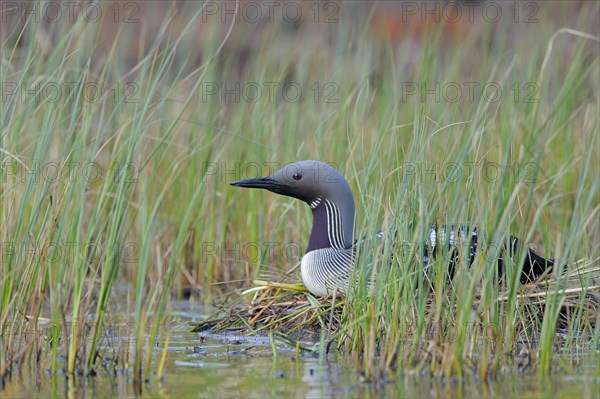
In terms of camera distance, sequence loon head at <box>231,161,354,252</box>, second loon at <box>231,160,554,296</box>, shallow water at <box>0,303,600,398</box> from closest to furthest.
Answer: shallow water at <box>0,303,600,398</box> → second loon at <box>231,160,554,296</box> → loon head at <box>231,161,354,252</box>

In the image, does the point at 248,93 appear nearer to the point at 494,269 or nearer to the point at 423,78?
the point at 423,78

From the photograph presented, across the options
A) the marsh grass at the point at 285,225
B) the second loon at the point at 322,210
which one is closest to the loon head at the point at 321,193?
the second loon at the point at 322,210

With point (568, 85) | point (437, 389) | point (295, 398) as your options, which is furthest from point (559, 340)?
point (568, 85)

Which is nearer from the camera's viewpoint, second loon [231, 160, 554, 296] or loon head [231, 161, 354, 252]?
second loon [231, 160, 554, 296]

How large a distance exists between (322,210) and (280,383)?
5.90 feet

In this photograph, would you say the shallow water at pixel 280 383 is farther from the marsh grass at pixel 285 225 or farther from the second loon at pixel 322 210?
the second loon at pixel 322 210

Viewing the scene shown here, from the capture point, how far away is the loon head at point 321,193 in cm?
588

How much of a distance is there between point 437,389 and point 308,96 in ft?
14.2

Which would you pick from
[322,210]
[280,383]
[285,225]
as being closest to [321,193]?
[322,210]

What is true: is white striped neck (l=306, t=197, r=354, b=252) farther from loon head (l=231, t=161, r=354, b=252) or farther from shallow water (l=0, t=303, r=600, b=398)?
shallow water (l=0, t=303, r=600, b=398)

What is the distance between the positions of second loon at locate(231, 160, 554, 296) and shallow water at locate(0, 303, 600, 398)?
0.85m

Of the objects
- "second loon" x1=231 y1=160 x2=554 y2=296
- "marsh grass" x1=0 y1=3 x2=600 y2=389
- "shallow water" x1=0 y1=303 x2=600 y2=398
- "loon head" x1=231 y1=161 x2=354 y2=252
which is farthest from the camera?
"loon head" x1=231 y1=161 x2=354 y2=252

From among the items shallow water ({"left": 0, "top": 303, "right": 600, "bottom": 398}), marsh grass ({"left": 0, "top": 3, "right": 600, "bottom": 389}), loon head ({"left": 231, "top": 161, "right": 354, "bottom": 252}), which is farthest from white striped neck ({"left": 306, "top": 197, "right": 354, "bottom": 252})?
shallow water ({"left": 0, "top": 303, "right": 600, "bottom": 398})

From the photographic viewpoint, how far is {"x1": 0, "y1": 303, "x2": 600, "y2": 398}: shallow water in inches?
161
